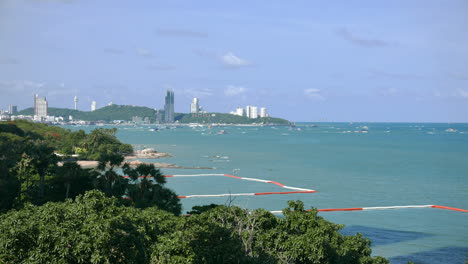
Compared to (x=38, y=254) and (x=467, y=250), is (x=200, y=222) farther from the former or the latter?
(x=467, y=250)

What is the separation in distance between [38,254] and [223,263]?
600cm

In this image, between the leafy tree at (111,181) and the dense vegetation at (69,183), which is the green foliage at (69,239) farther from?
the leafy tree at (111,181)

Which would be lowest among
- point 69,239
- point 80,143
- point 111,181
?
point 80,143

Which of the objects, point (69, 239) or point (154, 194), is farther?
point (154, 194)

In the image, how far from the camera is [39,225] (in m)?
13.3

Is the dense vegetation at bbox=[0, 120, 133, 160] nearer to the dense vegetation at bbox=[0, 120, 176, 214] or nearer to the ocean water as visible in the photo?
the ocean water

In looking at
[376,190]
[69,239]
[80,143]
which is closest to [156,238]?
[69,239]

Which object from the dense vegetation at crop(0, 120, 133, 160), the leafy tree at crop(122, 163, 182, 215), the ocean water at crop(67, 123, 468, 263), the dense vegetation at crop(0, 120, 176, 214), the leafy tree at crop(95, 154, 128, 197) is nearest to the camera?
the leafy tree at crop(122, 163, 182, 215)

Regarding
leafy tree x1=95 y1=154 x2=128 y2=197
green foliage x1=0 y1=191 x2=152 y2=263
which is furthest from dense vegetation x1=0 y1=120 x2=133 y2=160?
green foliage x1=0 y1=191 x2=152 y2=263

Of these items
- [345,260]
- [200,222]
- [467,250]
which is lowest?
[467,250]

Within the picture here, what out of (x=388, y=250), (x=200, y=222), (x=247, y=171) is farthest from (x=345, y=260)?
(x=247, y=171)

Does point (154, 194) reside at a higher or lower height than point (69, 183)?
lower

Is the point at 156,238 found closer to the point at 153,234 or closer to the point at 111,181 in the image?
the point at 153,234

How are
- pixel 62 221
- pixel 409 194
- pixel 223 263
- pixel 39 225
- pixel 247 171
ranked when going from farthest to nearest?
pixel 247 171
pixel 409 194
pixel 223 263
pixel 62 221
pixel 39 225
